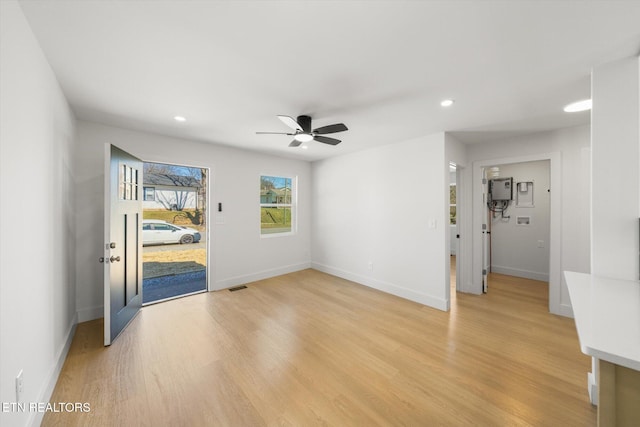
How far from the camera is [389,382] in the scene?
74.7 inches

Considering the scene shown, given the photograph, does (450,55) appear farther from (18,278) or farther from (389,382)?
(18,278)

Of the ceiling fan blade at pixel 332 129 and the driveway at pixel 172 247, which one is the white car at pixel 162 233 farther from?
the ceiling fan blade at pixel 332 129

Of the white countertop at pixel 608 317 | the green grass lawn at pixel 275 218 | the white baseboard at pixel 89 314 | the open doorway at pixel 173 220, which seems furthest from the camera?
the open doorway at pixel 173 220

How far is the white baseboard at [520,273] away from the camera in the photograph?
446 centimetres

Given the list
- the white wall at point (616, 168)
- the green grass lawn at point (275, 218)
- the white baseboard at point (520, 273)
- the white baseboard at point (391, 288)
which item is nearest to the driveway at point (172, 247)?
the green grass lawn at point (275, 218)

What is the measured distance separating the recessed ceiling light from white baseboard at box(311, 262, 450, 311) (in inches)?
104

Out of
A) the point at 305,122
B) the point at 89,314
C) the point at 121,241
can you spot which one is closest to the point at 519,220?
the point at 305,122

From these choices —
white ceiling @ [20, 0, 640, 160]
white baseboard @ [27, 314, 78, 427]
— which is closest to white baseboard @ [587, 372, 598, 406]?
white ceiling @ [20, 0, 640, 160]

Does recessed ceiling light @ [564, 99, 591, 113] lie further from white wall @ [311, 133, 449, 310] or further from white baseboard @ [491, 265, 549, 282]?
white baseboard @ [491, 265, 549, 282]

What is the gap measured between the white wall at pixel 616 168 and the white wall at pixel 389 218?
1.55 metres

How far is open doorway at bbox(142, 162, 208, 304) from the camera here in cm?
640

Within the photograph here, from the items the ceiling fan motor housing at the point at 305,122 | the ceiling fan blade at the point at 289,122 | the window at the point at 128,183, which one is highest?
the ceiling fan motor housing at the point at 305,122

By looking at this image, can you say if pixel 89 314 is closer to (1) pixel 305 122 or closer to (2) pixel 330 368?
(2) pixel 330 368

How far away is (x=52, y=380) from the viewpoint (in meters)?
1.80
